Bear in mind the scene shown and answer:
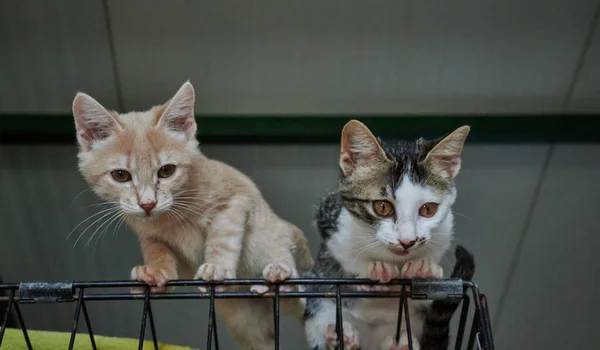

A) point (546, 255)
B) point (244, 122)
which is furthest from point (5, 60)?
point (546, 255)

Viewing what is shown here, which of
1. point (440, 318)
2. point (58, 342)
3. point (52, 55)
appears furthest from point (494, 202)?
point (52, 55)

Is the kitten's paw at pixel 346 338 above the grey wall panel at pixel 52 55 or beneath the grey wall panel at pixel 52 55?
beneath

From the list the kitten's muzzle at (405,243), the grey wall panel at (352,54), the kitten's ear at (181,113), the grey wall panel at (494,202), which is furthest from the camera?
the grey wall panel at (494,202)

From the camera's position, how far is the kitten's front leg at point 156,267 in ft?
3.66

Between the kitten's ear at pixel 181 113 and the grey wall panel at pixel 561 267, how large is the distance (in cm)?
118

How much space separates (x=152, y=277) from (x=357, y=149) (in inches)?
19.9

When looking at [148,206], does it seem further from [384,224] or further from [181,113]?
[384,224]

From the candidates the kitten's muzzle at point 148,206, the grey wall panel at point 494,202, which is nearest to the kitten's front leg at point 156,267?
the kitten's muzzle at point 148,206

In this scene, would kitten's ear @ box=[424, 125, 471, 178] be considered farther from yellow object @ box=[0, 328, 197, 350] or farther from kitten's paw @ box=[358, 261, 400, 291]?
yellow object @ box=[0, 328, 197, 350]

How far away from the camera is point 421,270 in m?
1.14

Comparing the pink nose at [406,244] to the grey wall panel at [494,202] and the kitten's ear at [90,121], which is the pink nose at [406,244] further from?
the grey wall panel at [494,202]

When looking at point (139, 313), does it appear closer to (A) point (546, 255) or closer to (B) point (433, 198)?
(B) point (433, 198)

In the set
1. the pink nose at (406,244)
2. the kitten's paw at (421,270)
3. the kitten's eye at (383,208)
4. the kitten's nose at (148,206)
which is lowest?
the kitten's paw at (421,270)

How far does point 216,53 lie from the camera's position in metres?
1.63
